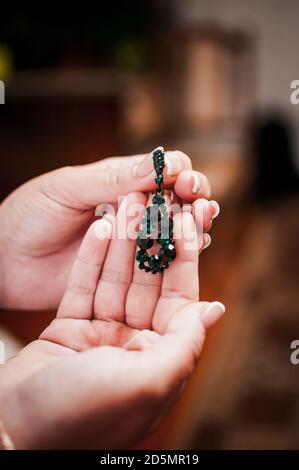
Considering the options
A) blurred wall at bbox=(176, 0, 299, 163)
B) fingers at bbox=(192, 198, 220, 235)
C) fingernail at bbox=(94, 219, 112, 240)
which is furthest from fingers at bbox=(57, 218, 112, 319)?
blurred wall at bbox=(176, 0, 299, 163)

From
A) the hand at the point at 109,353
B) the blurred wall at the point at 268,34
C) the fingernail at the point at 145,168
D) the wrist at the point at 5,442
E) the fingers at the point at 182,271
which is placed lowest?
the wrist at the point at 5,442

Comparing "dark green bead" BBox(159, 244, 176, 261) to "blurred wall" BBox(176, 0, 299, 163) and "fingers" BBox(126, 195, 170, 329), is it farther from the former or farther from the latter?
"blurred wall" BBox(176, 0, 299, 163)

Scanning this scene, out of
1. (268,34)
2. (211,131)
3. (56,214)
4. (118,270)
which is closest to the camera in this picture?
(118,270)

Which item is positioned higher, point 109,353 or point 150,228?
point 150,228

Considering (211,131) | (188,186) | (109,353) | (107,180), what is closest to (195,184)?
(188,186)

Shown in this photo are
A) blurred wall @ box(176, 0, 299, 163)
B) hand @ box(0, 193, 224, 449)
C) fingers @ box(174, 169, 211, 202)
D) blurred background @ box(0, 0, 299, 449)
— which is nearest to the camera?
hand @ box(0, 193, 224, 449)

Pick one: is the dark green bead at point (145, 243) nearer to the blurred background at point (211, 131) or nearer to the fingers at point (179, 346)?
the fingers at point (179, 346)

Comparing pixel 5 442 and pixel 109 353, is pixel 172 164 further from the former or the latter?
pixel 5 442

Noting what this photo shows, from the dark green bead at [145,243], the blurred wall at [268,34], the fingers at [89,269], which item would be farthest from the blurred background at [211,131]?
the dark green bead at [145,243]
